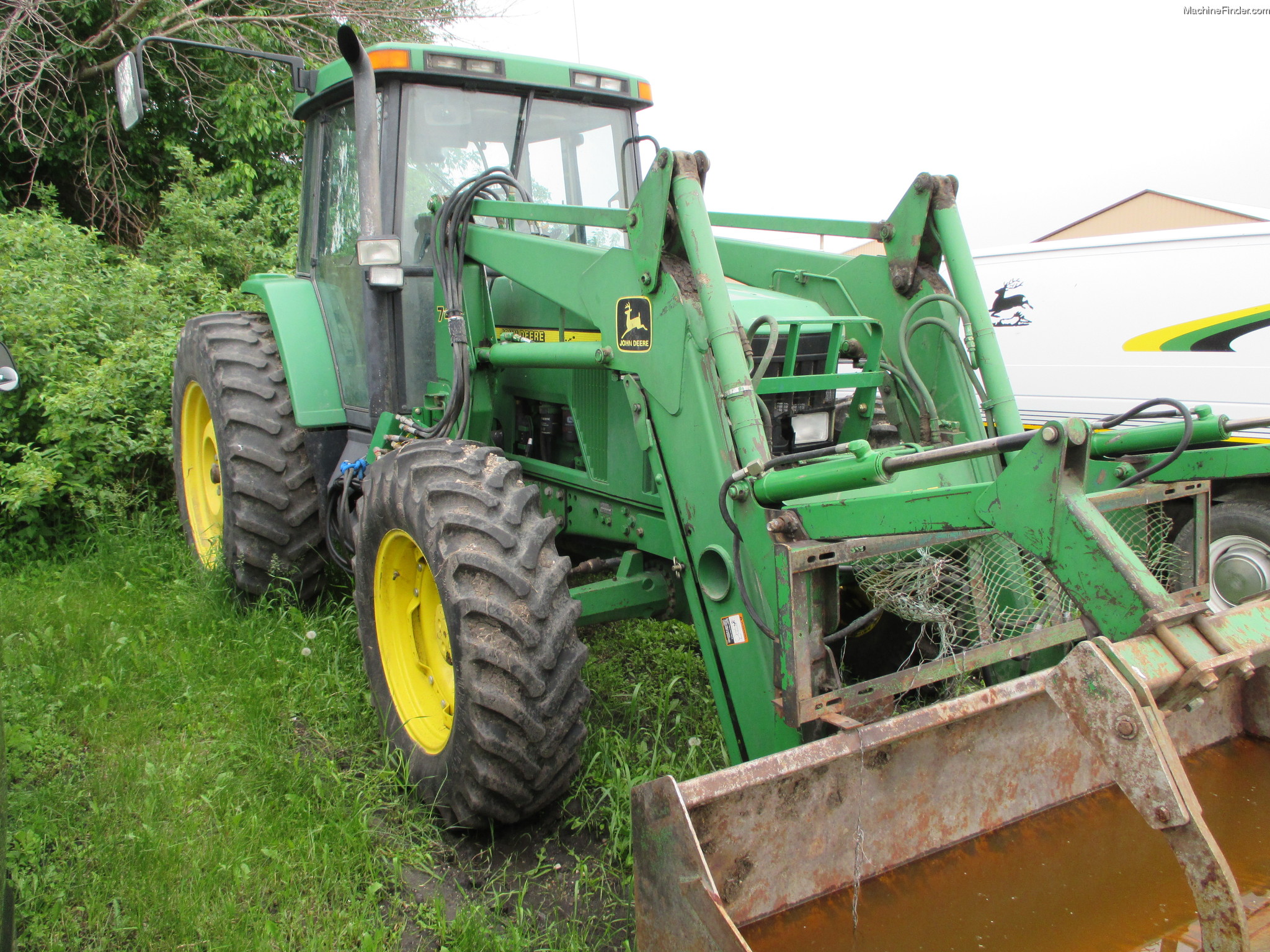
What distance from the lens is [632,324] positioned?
2955 mm

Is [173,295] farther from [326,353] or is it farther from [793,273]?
[793,273]

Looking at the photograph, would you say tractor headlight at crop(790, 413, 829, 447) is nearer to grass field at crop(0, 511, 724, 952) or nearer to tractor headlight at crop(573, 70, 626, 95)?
grass field at crop(0, 511, 724, 952)

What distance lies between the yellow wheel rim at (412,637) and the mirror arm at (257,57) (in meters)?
1.87

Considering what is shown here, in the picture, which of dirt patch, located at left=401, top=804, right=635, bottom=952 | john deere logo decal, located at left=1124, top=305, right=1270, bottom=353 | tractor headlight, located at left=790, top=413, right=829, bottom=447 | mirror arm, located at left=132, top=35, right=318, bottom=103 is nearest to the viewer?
dirt patch, located at left=401, top=804, right=635, bottom=952

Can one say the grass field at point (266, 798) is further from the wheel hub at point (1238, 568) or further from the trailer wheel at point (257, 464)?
the wheel hub at point (1238, 568)

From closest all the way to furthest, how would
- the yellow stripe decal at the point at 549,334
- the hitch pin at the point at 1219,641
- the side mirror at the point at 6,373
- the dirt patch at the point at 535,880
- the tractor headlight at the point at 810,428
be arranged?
the hitch pin at the point at 1219,641 < the side mirror at the point at 6,373 < the dirt patch at the point at 535,880 < the tractor headlight at the point at 810,428 < the yellow stripe decal at the point at 549,334

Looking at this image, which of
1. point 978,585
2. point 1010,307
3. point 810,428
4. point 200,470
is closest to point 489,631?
point 810,428

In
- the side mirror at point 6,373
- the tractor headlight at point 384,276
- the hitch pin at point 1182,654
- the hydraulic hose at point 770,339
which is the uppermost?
the tractor headlight at point 384,276

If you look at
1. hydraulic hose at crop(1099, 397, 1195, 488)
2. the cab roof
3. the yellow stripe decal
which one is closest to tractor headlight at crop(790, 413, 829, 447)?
the yellow stripe decal

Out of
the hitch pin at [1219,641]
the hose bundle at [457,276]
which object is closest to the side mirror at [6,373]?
the hose bundle at [457,276]

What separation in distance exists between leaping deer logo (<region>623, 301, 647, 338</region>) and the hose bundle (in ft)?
2.95

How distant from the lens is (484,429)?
3932mm

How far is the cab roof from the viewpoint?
376 centimetres

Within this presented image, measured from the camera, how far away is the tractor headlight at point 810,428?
329 centimetres
